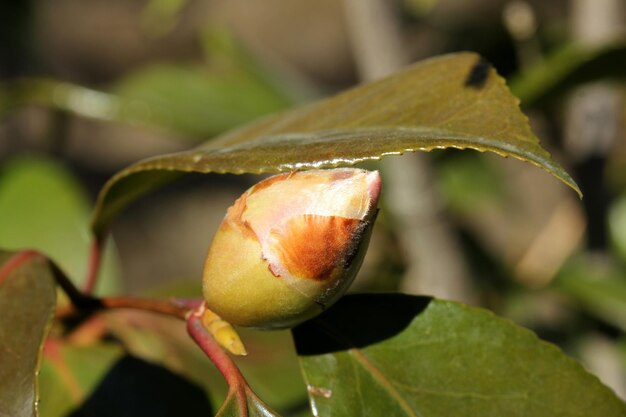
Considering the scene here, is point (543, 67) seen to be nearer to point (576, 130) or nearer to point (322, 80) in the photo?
point (576, 130)

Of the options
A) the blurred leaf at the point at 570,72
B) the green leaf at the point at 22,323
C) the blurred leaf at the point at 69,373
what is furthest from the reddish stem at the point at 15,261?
the blurred leaf at the point at 570,72

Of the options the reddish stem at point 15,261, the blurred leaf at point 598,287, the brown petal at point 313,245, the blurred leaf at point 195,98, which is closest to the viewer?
the brown petal at point 313,245

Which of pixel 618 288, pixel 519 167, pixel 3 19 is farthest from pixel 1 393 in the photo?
pixel 519 167

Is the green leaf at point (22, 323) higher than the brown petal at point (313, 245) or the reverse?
the reverse

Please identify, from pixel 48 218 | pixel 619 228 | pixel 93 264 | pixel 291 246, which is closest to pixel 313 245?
pixel 291 246

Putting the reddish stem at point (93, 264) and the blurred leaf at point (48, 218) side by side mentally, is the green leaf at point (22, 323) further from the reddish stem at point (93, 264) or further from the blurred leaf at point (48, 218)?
the blurred leaf at point (48, 218)

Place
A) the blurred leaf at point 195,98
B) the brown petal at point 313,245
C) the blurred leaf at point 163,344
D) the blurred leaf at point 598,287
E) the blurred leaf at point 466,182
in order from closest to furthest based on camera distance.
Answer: the brown petal at point 313,245 → the blurred leaf at point 163,344 → the blurred leaf at point 598,287 → the blurred leaf at point 195,98 → the blurred leaf at point 466,182

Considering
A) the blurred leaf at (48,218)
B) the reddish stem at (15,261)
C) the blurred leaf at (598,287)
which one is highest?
the reddish stem at (15,261)

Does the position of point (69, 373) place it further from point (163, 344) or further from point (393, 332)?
point (393, 332)
